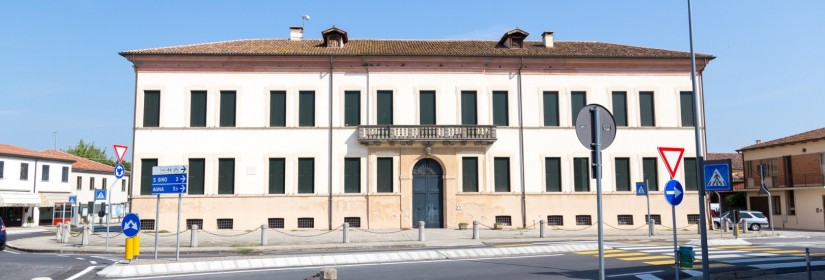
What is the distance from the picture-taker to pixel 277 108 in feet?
104

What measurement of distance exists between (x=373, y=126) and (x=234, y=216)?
855 centimetres

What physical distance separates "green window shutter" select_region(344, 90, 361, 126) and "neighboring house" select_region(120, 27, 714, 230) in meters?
0.06

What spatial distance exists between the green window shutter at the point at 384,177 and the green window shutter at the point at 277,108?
5.62 meters

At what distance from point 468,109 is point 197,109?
47.5ft

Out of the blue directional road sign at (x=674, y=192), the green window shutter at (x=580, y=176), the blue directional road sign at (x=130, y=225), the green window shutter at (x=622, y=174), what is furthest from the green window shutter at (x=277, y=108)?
the blue directional road sign at (x=674, y=192)

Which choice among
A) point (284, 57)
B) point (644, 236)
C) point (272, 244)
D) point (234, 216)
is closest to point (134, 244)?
point (272, 244)

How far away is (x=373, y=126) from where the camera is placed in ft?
101

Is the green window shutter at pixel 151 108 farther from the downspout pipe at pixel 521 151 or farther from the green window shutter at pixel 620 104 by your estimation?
the green window shutter at pixel 620 104

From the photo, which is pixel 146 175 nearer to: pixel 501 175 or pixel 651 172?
pixel 501 175

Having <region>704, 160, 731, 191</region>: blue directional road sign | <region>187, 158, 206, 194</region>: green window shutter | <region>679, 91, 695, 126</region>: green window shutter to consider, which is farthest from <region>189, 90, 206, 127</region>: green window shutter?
<region>704, 160, 731, 191</region>: blue directional road sign

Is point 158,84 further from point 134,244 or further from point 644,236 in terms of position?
point 644,236

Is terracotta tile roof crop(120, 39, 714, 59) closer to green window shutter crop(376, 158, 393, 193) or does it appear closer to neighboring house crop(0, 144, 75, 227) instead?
green window shutter crop(376, 158, 393, 193)

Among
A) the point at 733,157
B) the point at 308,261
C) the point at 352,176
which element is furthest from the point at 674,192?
the point at 733,157

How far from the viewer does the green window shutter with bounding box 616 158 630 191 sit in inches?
1268
